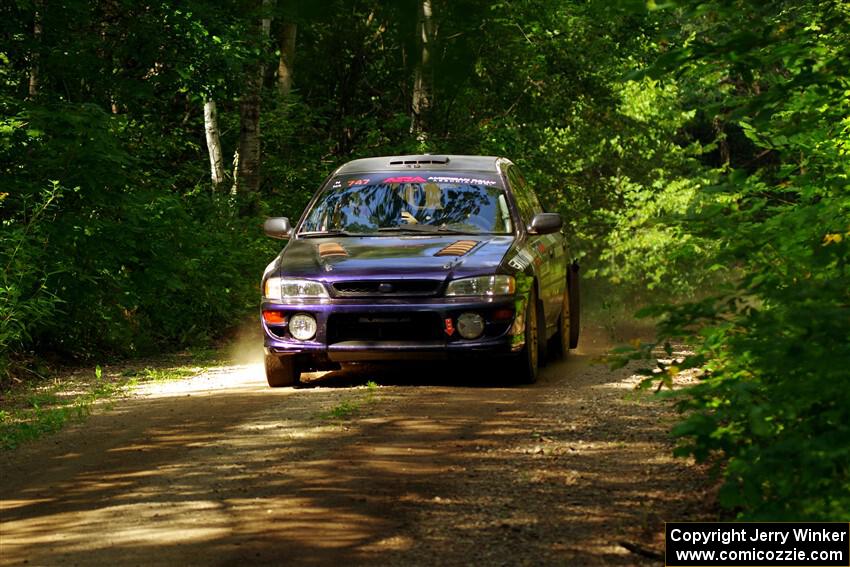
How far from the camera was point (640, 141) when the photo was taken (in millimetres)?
40375

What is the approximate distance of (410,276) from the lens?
35.1 feet

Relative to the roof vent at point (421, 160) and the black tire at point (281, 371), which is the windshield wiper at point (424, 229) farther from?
the black tire at point (281, 371)

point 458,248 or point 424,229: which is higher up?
point 424,229

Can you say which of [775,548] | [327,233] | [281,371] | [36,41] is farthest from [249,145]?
Answer: [775,548]

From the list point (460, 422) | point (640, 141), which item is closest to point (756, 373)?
point (460, 422)

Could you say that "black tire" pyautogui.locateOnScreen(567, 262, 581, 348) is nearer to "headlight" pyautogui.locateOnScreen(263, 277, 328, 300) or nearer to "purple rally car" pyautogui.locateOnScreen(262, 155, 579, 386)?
"purple rally car" pyautogui.locateOnScreen(262, 155, 579, 386)

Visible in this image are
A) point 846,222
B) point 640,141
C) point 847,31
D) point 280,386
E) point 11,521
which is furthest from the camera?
point 640,141

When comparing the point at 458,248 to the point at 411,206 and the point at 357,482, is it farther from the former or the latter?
the point at 357,482

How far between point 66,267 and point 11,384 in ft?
4.80

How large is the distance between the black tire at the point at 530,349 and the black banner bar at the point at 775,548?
5.53 meters

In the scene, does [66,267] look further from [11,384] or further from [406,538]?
[406,538]

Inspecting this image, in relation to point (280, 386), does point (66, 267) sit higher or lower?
higher

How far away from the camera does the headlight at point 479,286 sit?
10695 mm

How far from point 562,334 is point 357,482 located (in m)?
6.81
